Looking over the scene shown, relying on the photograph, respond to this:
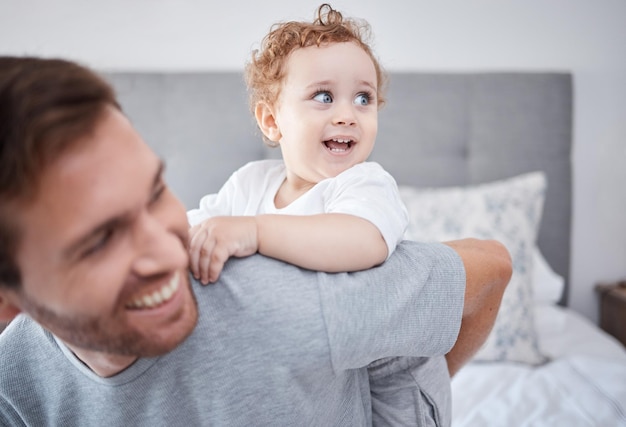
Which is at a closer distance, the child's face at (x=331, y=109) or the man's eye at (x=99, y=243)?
the man's eye at (x=99, y=243)

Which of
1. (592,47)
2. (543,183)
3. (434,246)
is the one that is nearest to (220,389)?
(434,246)

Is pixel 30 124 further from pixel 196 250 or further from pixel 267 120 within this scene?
pixel 267 120

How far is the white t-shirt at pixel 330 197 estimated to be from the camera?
86 cm

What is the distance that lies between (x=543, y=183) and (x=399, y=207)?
1.40 meters

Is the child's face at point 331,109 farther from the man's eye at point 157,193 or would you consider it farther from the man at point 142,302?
the man's eye at point 157,193

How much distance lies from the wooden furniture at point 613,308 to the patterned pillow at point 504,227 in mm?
714

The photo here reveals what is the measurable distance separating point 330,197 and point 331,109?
0.22 meters

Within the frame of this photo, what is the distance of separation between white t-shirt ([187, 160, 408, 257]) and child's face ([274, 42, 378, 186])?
10 cm

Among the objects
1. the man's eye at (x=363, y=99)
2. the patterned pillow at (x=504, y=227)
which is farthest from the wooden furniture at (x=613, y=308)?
the man's eye at (x=363, y=99)

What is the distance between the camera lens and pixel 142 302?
0.65 metres

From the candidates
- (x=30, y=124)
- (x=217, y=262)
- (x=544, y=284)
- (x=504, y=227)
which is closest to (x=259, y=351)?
(x=217, y=262)

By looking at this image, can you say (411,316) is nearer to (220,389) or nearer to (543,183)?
(220,389)

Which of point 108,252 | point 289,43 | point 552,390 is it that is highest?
point 289,43

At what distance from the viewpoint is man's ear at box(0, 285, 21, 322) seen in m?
0.66
